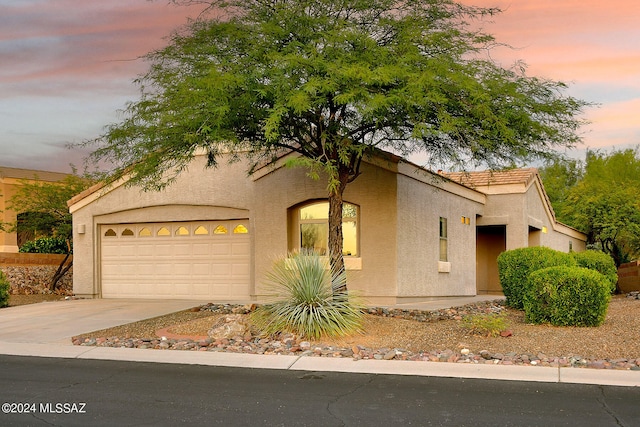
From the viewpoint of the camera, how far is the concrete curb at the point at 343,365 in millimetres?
9102

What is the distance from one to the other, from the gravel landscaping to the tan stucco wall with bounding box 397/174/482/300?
354cm

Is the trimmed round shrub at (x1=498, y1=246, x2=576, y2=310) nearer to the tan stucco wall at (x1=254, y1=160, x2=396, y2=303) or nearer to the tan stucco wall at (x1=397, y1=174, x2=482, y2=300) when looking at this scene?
the tan stucco wall at (x1=397, y1=174, x2=482, y2=300)

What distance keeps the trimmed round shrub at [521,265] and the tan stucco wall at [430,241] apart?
264cm

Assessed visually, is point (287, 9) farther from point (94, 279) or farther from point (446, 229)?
point (94, 279)

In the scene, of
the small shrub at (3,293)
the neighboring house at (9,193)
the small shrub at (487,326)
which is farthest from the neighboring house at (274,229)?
the neighboring house at (9,193)

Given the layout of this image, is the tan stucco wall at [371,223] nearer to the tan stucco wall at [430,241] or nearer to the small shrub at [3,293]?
the tan stucco wall at [430,241]

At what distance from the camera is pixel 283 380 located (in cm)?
922

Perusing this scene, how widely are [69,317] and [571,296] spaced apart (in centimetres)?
1131

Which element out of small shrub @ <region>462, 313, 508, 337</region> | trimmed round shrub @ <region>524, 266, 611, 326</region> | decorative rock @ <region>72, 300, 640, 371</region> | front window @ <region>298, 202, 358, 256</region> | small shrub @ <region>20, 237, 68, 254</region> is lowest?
decorative rock @ <region>72, 300, 640, 371</region>

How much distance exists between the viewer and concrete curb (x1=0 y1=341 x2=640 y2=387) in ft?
29.9

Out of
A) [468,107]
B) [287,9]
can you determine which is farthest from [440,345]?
[287,9]

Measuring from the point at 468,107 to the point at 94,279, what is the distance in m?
14.2

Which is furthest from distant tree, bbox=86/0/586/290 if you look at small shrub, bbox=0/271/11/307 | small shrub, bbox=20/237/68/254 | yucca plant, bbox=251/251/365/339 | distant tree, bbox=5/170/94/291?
small shrub, bbox=20/237/68/254

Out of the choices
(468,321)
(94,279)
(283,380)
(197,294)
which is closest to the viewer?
(283,380)
